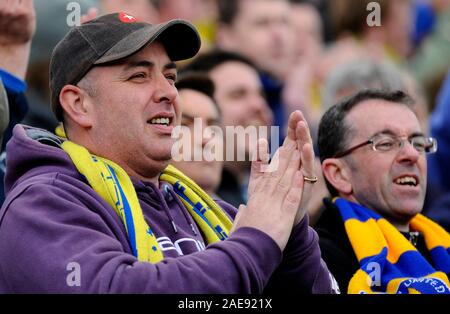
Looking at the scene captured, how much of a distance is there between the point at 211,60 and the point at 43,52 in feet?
4.51

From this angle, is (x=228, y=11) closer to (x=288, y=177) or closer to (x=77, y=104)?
(x=77, y=104)

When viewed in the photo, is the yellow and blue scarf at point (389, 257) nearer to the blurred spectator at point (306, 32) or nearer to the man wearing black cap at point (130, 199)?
the man wearing black cap at point (130, 199)

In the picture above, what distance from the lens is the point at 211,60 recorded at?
23.5ft

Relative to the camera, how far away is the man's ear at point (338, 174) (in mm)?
5285

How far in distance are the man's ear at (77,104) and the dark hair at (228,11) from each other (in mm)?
4552

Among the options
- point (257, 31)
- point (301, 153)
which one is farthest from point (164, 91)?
point (257, 31)

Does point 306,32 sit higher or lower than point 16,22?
lower

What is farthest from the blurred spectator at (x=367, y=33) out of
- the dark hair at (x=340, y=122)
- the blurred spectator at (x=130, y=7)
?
the dark hair at (x=340, y=122)

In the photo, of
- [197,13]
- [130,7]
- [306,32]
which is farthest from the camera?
[306,32]

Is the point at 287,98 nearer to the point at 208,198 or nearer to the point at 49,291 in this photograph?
the point at 208,198

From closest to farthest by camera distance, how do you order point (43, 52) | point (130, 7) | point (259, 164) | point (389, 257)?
1. point (259, 164)
2. point (389, 257)
3. point (43, 52)
4. point (130, 7)

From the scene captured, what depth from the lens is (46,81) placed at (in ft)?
20.3

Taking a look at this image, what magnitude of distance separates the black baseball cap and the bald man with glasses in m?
1.19

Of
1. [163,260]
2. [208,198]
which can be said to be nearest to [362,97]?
[208,198]
